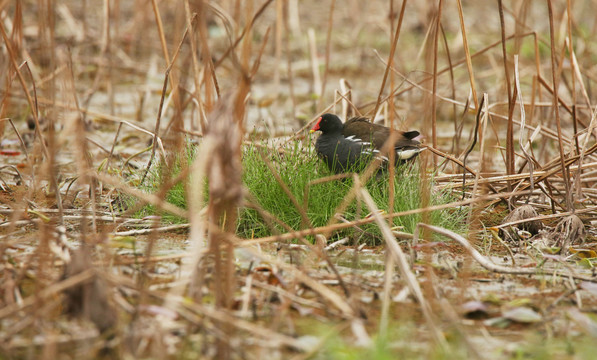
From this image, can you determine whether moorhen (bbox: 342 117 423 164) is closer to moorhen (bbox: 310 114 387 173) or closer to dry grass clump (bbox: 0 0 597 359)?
moorhen (bbox: 310 114 387 173)

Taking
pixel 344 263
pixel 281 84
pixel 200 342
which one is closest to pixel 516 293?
pixel 344 263

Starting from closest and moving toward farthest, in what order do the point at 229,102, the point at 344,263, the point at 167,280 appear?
the point at 229,102 < the point at 167,280 < the point at 344,263

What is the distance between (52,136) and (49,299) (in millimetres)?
507

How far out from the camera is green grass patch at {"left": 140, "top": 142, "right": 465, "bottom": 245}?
10.2 ft

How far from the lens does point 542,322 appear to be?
219cm

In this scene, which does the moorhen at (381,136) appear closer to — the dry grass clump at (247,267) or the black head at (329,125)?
the black head at (329,125)

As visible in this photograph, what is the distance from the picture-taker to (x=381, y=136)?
353 cm

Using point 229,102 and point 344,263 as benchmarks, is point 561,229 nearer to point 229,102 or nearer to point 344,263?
point 344,263

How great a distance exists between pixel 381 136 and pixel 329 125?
27 cm

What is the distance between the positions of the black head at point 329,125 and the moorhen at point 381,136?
0.12 feet

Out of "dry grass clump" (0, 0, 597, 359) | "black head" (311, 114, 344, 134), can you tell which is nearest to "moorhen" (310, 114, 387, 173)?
"black head" (311, 114, 344, 134)

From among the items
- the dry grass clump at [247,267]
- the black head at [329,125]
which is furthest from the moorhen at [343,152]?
the dry grass clump at [247,267]

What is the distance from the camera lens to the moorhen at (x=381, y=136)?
134 inches

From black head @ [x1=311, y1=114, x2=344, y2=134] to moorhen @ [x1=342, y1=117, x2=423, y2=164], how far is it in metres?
0.04
